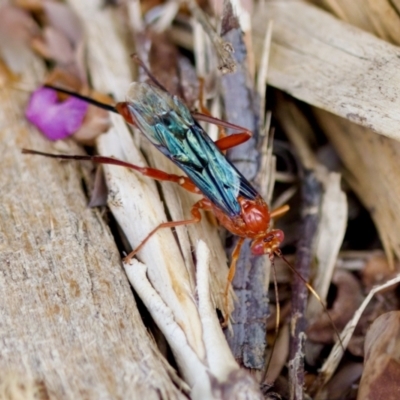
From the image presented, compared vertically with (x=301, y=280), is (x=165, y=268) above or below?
above

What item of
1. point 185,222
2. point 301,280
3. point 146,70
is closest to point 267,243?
point 301,280

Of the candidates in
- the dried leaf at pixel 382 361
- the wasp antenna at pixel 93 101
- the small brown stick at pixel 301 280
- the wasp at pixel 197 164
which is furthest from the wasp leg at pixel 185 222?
the dried leaf at pixel 382 361

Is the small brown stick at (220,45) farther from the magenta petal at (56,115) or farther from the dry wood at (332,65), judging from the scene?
the magenta petal at (56,115)

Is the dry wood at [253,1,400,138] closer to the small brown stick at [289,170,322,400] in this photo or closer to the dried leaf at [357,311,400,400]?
the small brown stick at [289,170,322,400]

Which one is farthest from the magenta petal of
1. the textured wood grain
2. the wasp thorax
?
the wasp thorax

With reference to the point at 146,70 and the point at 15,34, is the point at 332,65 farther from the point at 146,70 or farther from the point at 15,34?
the point at 15,34

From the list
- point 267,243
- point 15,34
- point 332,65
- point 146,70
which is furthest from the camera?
point 15,34
